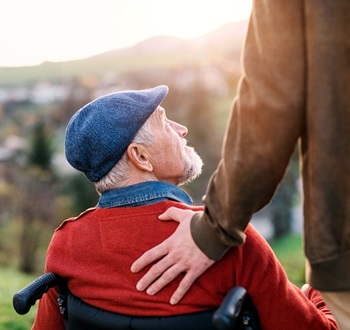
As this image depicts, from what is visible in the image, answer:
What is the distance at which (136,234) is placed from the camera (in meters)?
1.84

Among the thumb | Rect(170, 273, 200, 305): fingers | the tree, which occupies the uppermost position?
the thumb

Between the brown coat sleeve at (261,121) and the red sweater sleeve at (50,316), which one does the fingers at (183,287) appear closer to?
the brown coat sleeve at (261,121)

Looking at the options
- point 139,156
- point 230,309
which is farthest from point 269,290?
point 139,156

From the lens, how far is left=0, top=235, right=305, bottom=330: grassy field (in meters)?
5.00

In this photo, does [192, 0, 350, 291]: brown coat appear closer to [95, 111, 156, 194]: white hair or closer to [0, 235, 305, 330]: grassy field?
[95, 111, 156, 194]: white hair

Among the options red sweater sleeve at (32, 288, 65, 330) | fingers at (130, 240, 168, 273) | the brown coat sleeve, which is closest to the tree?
red sweater sleeve at (32, 288, 65, 330)

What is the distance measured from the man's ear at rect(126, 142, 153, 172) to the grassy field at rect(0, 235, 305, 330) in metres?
3.23

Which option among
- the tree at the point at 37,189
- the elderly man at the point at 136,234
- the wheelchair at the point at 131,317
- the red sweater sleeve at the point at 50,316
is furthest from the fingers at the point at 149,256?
the tree at the point at 37,189

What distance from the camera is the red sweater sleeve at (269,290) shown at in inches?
68.2

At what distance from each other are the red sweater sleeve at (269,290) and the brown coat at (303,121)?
212mm

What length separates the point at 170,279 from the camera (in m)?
1.74

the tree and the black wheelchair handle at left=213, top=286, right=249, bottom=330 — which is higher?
the black wheelchair handle at left=213, top=286, right=249, bottom=330

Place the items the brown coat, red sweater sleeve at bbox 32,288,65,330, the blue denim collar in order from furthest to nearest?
red sweater sleeve at bbox 32,288,65,330 < the blue denim collar < the brown coat

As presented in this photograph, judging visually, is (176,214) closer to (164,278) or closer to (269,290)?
(164,278)
